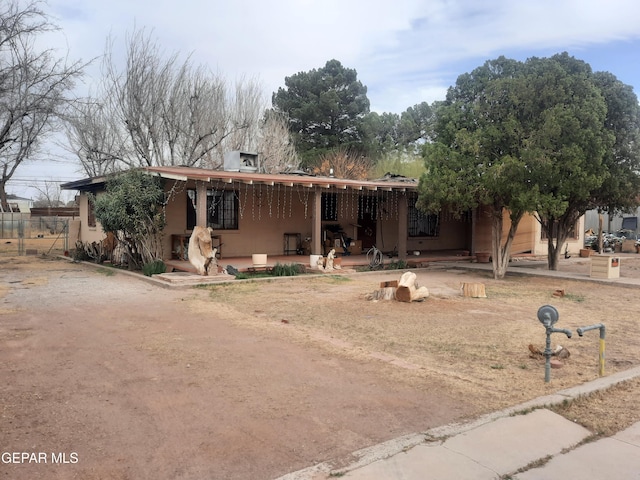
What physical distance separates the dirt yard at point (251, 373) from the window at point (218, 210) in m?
5.69

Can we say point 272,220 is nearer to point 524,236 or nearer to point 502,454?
point 524,236

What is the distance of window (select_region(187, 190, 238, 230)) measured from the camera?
15.7m

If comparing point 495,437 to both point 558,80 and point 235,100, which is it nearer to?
point 558,80

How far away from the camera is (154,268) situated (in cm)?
1296

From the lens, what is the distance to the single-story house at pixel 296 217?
1464 cm

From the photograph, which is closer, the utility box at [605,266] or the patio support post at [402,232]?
the utility box at [605,266]

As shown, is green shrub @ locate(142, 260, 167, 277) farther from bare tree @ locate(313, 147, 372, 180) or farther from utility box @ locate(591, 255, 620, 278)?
bare tree @ locate(313, 147, 372, 180)

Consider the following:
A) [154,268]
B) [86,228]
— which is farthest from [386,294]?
[86,228]

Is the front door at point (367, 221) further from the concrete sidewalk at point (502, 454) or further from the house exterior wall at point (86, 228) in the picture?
the concrete sidewalk at point (502, 454)

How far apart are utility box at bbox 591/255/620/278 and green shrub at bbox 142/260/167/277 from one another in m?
11.4

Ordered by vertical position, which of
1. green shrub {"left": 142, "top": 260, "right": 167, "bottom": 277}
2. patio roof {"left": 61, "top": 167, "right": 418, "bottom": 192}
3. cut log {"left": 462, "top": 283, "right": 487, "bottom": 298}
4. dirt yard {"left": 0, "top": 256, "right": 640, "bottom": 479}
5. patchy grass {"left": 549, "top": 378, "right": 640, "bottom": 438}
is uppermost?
patio roof {"left": 61, "top": 167, "right": 418, "bottom": 192}

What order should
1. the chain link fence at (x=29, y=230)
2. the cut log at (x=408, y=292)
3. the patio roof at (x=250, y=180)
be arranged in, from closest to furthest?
the cut log at (x=408, y=292) < the patio roof at (x=250, y=180) < the chain link fence at (x=29, y=230)

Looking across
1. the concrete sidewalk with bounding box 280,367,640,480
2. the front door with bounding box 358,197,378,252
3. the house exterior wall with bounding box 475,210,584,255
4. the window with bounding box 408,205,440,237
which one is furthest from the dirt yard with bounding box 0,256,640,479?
the house exterior wall with bounding box 475,210,584,255

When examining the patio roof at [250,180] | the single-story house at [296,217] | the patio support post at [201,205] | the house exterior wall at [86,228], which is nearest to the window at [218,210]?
the single-story house at [296,217]
